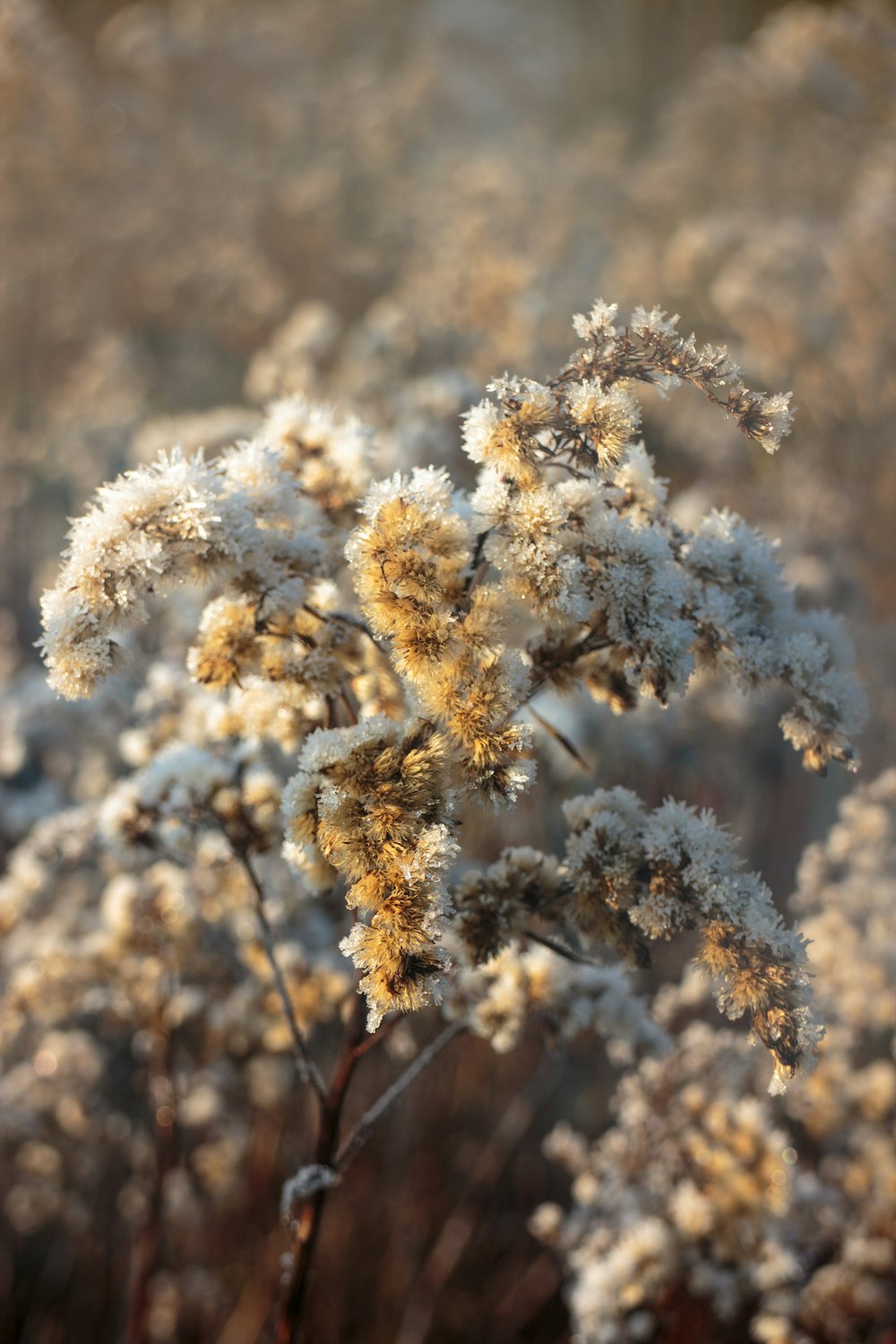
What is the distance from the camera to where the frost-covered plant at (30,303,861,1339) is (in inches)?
42.9

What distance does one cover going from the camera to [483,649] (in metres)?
1.12

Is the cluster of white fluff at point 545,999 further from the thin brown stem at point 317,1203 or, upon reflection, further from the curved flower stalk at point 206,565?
the curved flower stalk at point 206,565

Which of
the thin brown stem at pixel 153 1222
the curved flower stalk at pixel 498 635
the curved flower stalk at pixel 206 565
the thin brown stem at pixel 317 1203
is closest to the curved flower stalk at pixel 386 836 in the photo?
the curved flower stalk at pixel 498 635

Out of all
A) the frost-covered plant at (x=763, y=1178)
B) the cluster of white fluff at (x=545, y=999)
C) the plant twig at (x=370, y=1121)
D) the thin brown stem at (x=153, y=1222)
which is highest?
the thin brown stem at (x=153, y=1222)

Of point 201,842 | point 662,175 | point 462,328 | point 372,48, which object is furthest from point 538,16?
point 201,842

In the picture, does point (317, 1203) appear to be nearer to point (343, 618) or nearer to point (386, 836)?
point (386, 836)

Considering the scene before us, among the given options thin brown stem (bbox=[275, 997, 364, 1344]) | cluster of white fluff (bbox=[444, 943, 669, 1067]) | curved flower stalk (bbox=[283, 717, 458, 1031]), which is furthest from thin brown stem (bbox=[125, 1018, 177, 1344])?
curved flower stalk (bbox=[283, 717, 458, 1031])

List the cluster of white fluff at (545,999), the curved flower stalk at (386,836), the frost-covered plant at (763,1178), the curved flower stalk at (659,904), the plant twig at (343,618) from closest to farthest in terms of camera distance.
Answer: the curved flower stalk at (386,836)
the curved flower stalk at (659,904)
the plant twig at (343,618)
the cluster of white fluff at (545,999)
the frost-covered plant at (763,1178)

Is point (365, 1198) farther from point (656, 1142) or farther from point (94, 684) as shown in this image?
point (94, 684)

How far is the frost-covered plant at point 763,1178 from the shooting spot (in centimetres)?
209

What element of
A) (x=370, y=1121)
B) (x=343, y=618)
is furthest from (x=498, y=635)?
(x=370, y=1121)

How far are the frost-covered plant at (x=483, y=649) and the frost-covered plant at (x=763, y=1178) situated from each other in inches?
41.1

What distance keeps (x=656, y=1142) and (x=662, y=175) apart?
9.23 m

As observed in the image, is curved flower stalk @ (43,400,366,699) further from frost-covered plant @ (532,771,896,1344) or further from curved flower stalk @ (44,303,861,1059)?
frost-covered plant @ (532,771,896,1344)
